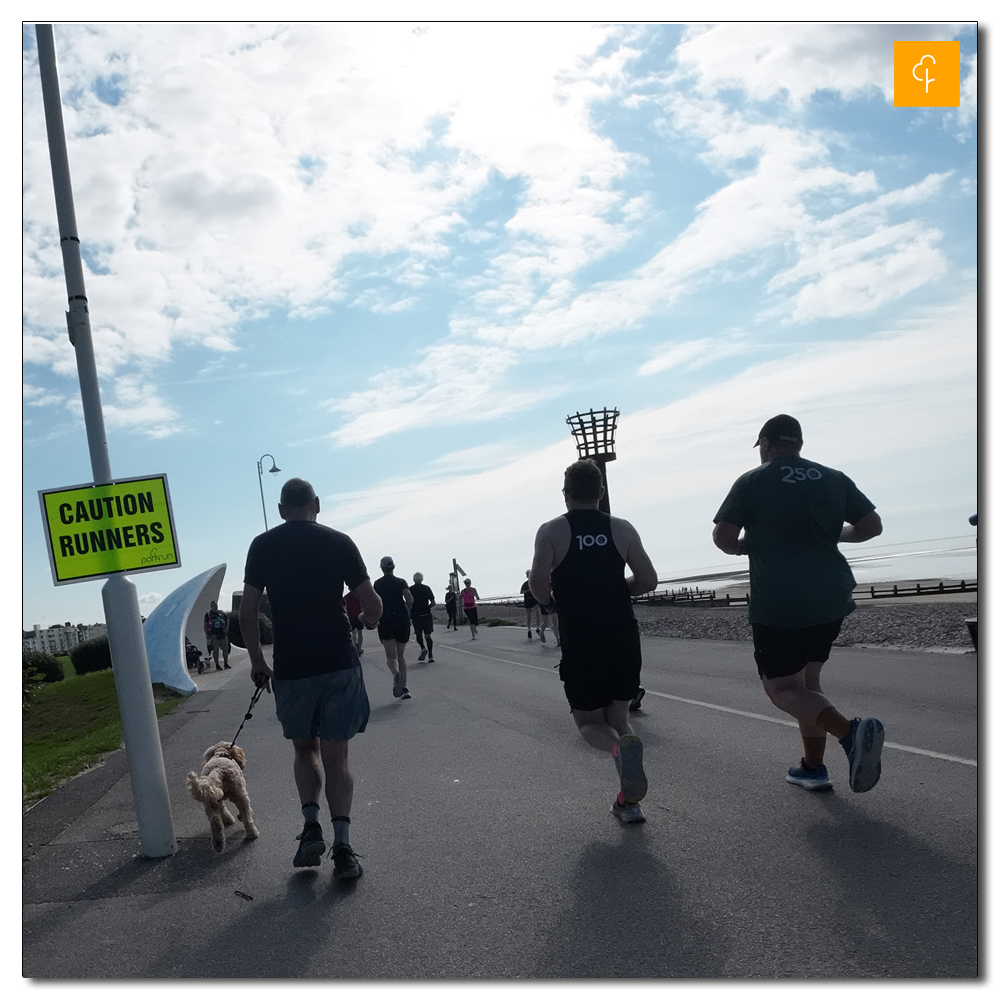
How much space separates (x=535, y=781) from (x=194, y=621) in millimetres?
32272

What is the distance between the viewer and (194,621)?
36062mm

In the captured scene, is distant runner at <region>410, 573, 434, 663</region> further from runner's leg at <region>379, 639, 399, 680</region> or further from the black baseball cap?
the black baseball cap

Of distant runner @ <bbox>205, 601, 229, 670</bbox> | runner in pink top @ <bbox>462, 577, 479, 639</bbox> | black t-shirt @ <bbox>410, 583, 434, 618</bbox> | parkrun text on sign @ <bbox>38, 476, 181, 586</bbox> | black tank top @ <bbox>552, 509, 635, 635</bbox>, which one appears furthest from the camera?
runner in pink top @ <bbox>462, 577, 479, 639</bbox>

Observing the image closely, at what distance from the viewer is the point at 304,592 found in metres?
4.54

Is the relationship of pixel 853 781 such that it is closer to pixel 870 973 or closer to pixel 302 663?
pixel 870 973

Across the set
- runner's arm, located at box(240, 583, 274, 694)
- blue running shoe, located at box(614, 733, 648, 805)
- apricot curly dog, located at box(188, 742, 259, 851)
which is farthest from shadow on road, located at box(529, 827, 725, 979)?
apricot curly dog, located at box(188, 742, 259, 851)

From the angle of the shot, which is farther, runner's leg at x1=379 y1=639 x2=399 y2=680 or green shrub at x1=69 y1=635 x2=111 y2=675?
green shrub at x1=69 y1=635 x2=111 y2=675

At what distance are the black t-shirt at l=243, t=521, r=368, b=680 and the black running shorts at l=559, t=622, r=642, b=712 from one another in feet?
3.76

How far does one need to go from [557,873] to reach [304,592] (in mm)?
1743

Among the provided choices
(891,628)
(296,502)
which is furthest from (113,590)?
(891,628)

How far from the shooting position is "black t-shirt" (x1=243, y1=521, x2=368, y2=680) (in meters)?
4.52

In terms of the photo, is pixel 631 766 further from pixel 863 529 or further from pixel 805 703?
pixel 863 529

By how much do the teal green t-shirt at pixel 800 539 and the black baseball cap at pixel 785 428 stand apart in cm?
11

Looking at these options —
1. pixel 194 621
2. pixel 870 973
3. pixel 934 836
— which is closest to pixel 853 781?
pixel 934 836
